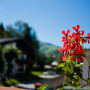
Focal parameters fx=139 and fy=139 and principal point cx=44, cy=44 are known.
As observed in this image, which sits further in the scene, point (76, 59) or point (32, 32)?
point (32, 32)

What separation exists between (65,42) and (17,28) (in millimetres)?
19144

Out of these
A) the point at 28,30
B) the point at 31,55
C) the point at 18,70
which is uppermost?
the point at 28,30

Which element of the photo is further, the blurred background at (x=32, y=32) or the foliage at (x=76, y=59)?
the blurred background at (x=32, y=32)

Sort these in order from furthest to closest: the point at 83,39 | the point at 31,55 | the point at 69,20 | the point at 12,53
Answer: the point at 31,55 < the point at 12,53 < the point at 69,20 < the point at 83,39

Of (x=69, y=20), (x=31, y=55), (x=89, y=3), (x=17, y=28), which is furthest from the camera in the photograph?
(x=17, y=28)

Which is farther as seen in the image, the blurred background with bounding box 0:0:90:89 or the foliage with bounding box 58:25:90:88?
the blurred background with bounding box 0:0:90:89

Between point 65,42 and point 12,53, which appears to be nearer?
point 65,42

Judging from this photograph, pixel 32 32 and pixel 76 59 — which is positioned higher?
pixel 32 32

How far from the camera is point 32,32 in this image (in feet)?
61.0

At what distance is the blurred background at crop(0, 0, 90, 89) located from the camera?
0.80 m

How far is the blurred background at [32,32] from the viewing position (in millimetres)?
795

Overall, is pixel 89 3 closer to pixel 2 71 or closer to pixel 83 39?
pixel 83 39

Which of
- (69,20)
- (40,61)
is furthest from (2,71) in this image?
(69,20)

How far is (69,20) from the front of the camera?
2.86 feet
